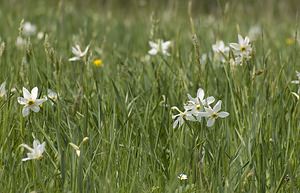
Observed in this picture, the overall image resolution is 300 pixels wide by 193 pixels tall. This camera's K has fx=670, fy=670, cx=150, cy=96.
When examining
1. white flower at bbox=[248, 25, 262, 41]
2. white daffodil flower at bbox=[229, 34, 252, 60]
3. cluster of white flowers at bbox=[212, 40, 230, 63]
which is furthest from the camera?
white flower at bbox=[248, 25, 262, 41]

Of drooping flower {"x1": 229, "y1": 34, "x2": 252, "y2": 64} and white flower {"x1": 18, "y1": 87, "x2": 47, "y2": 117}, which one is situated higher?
drooping flower {"x1": 229, "y1": 34, "x2": 252, "y2": 64}

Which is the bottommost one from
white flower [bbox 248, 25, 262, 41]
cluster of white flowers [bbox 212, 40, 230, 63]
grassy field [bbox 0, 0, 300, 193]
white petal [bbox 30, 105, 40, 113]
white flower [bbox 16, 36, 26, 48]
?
grassy field [bbox 0, 0, 300, 193]

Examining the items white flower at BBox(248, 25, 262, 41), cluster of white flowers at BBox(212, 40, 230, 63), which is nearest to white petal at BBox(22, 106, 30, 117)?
cluster of white flowers at BBox(212, 40, 230, 63)

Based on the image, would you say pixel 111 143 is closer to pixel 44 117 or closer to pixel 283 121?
pixel 44 117

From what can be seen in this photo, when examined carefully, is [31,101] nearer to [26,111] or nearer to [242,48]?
[26,111]

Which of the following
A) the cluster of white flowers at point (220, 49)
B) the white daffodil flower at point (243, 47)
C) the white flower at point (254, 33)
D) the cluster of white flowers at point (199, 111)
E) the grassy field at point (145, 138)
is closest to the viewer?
the grassy field at point (145, 138)

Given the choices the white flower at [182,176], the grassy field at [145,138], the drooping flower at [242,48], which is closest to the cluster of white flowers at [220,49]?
the grassy field at [145,138]

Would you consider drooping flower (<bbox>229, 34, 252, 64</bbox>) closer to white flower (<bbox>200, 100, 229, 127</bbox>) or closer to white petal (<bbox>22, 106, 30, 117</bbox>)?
white flower (<bbox>200, 100, 229, 127</bbox>)

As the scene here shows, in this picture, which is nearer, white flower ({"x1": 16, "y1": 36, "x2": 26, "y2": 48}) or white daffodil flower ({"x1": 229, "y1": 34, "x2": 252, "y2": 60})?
white daffodil flower ({"x1": 229, "y1": 34, "x2": 252, "y2": 60})

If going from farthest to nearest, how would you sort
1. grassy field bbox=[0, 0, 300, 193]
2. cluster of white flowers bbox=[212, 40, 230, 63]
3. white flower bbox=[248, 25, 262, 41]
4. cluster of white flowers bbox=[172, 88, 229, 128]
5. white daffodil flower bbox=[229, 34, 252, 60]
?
1. white flower bbox=[248, 25, 262, 41]
2. cluster of white flowers bbox=[212, 40, 230, 63]
3. white daffodil flower bbox=[229, 34, 252, 60]
4. cluster of white flowers bbox=[172, 88, 229, 128]
5. grassy field bbox=[0, 0, 300, 193]

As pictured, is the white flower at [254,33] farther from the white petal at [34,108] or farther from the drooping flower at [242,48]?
the white petal at [34,108]

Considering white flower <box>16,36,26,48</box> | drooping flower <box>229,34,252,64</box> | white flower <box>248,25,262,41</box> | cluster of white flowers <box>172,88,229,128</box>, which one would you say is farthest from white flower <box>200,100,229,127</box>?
white flower <box>248,25,262,41</box>

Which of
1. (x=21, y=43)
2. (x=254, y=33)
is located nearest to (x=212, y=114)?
(x=21, y=43)

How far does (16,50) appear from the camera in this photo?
364cm
